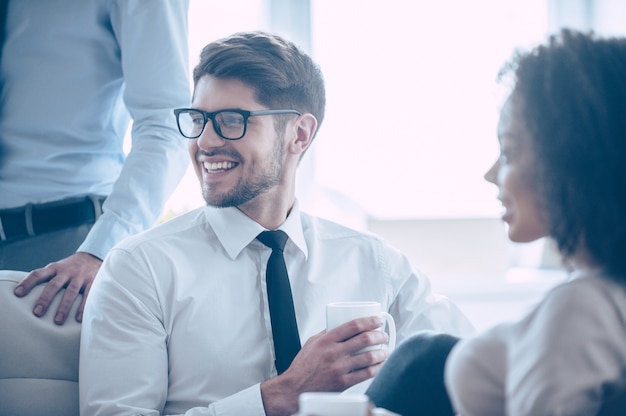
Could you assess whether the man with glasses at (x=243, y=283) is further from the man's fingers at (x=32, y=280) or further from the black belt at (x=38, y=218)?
the black belt at (x=38, y=218)

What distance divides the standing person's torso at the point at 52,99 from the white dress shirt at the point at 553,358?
141cm

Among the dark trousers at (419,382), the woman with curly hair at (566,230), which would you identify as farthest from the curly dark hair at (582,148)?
the dark trousers at (419,382)

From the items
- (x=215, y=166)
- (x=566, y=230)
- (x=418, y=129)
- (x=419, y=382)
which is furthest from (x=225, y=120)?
(x=418, y=129)

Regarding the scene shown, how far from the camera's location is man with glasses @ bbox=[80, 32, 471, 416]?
1.48 metres

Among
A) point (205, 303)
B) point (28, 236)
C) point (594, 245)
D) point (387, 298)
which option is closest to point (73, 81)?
point (28, 236)

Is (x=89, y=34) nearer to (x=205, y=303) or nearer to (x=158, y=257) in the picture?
(x=158, y=257)

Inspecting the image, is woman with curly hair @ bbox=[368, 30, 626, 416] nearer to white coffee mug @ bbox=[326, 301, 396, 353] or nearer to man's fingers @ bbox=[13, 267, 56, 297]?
white coffee mug @ bbox=[326, 301, 396, 353]

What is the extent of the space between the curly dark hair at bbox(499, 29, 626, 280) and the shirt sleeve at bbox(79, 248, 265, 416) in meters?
0.80

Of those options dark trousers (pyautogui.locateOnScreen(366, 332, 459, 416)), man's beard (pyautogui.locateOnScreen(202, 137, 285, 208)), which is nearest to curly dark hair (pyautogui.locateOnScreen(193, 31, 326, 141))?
man's beard (pyautogui.locateOnScreen(202, 137, 285, 208))

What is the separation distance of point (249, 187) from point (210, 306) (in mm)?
309

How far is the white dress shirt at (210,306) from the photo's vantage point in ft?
4.95

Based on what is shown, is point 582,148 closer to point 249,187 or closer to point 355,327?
point 355,327

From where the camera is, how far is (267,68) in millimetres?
1818

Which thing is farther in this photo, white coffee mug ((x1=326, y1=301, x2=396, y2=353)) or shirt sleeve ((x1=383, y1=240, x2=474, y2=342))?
shirt sleeve ((x1=383, y1=240, x2=474, y2=342))
